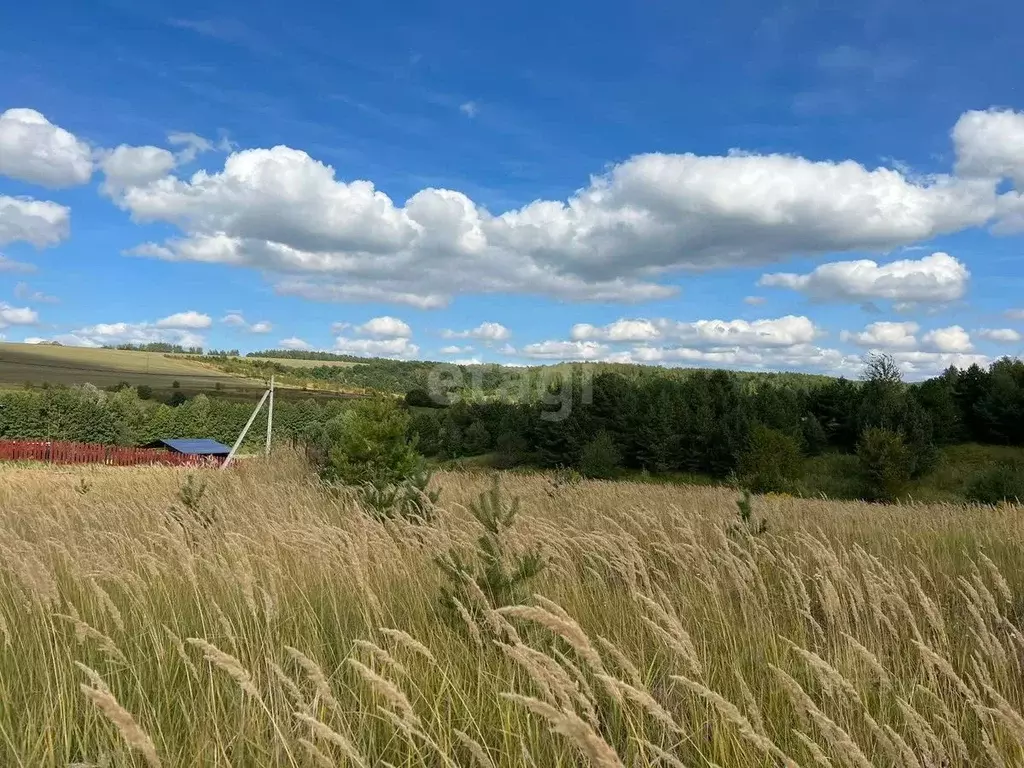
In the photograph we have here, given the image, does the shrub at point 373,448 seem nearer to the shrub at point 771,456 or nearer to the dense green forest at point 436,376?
the shrub at point 771,456

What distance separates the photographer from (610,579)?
509 centimetres

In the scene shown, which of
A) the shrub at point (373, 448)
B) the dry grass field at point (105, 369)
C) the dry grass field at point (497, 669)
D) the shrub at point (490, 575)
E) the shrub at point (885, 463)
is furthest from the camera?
the dry grass field at point (105, 369)

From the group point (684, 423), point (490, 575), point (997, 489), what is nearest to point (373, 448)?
point (490, 575)

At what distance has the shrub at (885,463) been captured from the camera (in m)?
31.5

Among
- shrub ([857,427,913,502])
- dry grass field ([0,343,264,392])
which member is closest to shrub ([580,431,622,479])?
shrub ([857,427,913,502])

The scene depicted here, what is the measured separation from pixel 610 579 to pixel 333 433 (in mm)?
13526

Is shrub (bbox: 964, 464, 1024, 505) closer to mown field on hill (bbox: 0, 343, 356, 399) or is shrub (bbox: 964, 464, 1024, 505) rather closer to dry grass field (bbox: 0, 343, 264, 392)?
mown field on hill (bbox: 0, 343, 356, 399)

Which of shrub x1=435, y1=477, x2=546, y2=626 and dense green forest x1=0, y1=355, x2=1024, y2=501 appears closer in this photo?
shrub x1=435, y1=477, x2=546, y2=626

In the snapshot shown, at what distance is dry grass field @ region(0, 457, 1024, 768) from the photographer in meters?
1.93

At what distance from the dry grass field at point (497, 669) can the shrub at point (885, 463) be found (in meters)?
29.4

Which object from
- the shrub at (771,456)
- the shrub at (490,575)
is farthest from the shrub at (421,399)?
the shrub at (490,575)

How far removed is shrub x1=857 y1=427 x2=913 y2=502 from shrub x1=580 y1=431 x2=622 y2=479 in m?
14.3

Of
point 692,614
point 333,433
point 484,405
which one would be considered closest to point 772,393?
point 484,405

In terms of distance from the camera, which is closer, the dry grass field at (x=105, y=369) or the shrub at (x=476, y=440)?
the dry grass field at (x=105, y=369)
